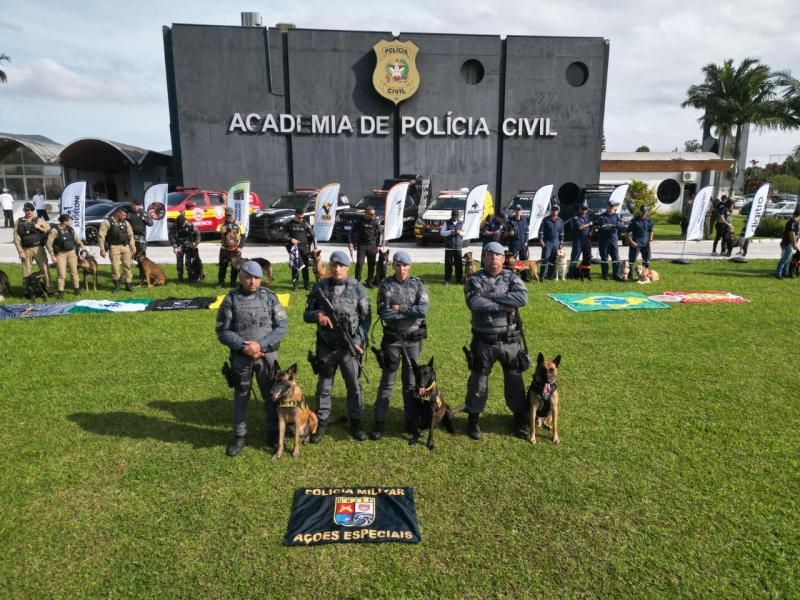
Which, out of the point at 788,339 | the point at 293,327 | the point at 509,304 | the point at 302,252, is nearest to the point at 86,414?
the point at 293,327

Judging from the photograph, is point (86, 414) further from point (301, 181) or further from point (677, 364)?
point (301, 181)

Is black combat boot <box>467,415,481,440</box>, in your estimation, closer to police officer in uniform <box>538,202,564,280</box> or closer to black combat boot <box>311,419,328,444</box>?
black combat boot <box>311,419,328,444</box>

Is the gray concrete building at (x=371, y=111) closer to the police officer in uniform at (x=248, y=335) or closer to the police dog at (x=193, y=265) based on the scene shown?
the police dog at (x=193, y=265)

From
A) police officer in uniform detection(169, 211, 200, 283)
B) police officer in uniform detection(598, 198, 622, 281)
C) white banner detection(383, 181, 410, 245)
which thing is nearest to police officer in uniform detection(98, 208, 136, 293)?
police officer in uniform detection(169, 211, 200, 283)

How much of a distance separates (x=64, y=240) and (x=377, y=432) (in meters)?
9.69

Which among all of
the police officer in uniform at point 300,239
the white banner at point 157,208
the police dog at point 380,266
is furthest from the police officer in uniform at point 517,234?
the white banner at point 157,208

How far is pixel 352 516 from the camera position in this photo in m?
4.59

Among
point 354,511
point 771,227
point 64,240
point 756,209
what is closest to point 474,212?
point 756,209

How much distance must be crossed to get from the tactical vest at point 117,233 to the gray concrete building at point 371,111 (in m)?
14.1

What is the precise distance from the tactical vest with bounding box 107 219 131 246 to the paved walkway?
420cm

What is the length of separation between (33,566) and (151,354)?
496cm

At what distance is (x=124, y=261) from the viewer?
1317cm

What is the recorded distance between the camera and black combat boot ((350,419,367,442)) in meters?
5.96

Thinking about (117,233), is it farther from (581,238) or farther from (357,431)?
(581,238)
